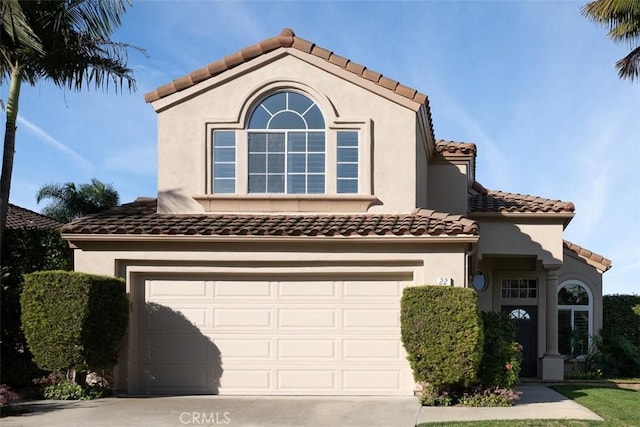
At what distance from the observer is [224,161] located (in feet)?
48.5

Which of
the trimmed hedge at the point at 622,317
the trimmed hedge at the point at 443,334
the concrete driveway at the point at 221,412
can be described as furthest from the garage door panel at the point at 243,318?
the trimmed hedge at the point at 622,317

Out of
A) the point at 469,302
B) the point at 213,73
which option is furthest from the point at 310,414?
the point at 213,73

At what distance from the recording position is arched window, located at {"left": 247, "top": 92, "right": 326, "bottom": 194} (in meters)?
14.6

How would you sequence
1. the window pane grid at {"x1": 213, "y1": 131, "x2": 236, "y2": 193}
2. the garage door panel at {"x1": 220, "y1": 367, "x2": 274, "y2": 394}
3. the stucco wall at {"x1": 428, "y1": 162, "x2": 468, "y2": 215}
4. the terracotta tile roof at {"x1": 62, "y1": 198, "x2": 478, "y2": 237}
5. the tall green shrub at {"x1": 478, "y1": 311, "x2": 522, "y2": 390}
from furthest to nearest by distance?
the stucco wall at {"x1": 428, "y1": 162, "x2": 468, "y2": 215}
the window pane grid at {"x1": 213, "y1": 131, "x2": 236, "y2": 193}
the garage door panel at {"x1": 220, "y1": 367, "x2": 274, "y2": 394}
the terracotta tile roof at {"x1": 62, "y1": 198, "x2": 478, "y2": 237}
the tall green shrub at {"x1": 478, "y1": 311, "x2": 522, "y2": 390}

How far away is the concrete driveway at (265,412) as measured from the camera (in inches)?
427

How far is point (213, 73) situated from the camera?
48.6 ft

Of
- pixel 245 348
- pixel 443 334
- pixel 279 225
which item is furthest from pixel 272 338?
pixel 443 334

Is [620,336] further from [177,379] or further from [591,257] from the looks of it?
[177,379]

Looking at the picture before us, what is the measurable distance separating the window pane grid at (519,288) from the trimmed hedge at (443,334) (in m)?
7.89

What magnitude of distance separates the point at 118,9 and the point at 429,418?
450 inches

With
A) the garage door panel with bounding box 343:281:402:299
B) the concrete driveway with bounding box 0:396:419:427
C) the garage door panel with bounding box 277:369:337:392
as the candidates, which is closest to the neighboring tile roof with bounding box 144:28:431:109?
the garage door panel with bounding box 343:281:402:299

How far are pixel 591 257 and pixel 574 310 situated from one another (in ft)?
5.08

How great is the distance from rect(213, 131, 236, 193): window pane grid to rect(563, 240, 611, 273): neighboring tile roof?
10386mm

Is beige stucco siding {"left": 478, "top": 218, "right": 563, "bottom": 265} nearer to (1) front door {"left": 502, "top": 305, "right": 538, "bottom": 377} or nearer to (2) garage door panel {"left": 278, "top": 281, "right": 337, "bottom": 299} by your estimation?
(1) front door {"left": 502, "top": 305, "right": 538, "bottom": 377}
